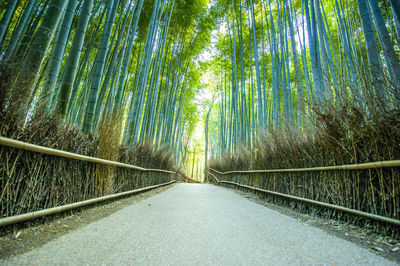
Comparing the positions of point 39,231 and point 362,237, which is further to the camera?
point 362,237

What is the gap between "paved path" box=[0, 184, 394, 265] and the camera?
3.21 feet

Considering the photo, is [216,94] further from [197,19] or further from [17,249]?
[17,249]

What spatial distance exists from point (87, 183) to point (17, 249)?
97 centimetres

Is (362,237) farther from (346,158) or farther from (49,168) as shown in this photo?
(49,168)

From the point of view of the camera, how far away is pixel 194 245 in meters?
1.18

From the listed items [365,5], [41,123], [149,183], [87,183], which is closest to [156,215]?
[87,183]

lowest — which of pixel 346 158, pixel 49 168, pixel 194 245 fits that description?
pixel 194 245

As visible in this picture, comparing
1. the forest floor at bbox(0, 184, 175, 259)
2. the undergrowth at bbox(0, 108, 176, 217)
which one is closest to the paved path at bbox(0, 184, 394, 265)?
the forest floor at bbox(0, 184, 175, 259)

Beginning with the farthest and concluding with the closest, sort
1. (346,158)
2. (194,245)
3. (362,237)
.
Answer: (346,158) → (362,237) → (194,245)

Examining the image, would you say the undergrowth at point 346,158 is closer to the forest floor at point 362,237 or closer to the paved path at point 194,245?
the forest floor at point 362,237

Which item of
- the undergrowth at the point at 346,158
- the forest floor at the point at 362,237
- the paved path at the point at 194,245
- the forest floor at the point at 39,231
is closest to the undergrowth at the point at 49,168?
the forest floor at the point at 39,231

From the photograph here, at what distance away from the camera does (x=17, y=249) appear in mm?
991

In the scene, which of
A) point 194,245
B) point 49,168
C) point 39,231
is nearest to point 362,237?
point 194,245

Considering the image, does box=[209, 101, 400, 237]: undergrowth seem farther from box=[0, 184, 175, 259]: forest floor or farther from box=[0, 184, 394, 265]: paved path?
box=[0, 184, 175, 259]: forest floor
